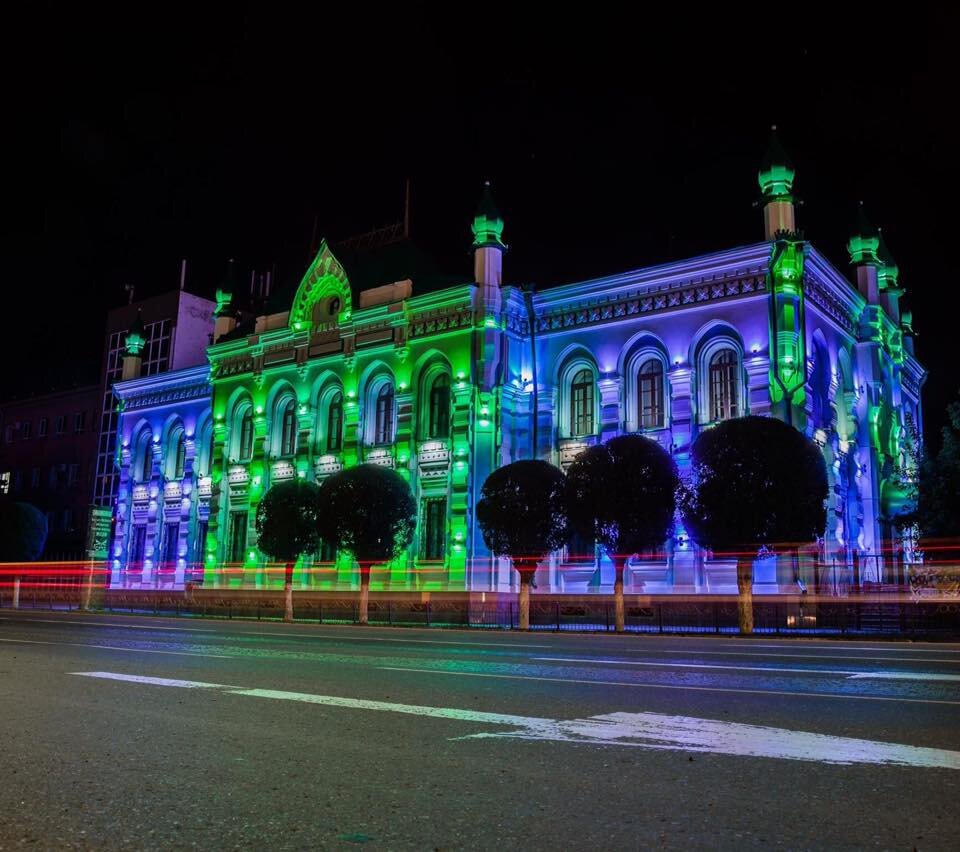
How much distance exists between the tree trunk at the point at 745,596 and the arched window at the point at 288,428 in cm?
2389

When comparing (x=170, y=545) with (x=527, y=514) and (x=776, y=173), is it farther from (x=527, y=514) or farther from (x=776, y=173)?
(x=776, y=173)

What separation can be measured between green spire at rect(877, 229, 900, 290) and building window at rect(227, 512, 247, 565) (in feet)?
101

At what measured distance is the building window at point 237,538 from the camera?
4309 cm

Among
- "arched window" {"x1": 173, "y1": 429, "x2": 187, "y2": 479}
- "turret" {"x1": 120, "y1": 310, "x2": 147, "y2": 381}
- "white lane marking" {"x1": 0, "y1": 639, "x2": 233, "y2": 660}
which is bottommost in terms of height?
"white lane marking" {"x1": 0, "y1": 639, "x2": 233, "y2": 660}

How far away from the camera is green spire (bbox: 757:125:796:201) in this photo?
32.0m

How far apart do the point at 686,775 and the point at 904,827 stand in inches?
50.6

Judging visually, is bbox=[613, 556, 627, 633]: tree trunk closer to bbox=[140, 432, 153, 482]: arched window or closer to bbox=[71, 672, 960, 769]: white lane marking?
bbox=[71, 672, 960, 769]: white lane marking

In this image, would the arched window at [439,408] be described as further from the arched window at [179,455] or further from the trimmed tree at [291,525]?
the arched window at [179,455]

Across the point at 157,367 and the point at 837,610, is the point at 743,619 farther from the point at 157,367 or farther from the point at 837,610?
the point at 157,367

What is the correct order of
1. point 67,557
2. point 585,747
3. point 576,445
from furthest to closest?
1. point 67,557
2. point 576,445
3. point 585,747

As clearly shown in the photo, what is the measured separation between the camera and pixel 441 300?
37875 mm

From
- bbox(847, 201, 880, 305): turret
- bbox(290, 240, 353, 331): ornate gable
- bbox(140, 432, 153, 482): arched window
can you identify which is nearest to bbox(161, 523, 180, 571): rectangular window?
bbox(140, 432, 153, 482): arched window

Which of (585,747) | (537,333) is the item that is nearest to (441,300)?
(537,333)

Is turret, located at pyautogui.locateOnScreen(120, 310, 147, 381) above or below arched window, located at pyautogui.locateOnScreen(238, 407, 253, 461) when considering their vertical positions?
above
